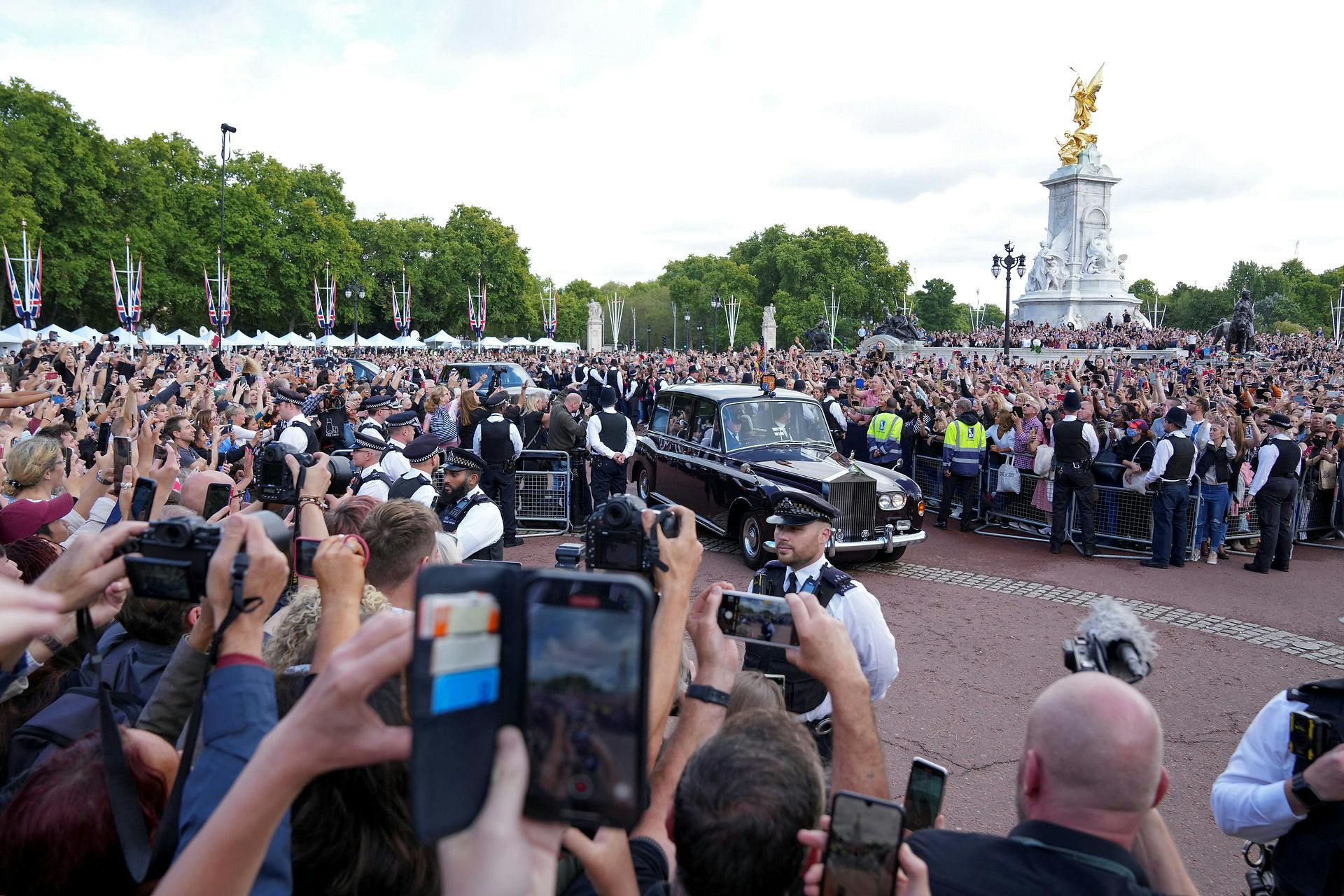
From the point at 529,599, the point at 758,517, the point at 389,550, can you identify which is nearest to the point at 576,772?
the point at 529,599

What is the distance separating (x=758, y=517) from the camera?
393 inches

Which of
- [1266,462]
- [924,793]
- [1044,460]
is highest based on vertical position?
[1266,462]

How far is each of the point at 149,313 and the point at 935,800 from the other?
60111mm

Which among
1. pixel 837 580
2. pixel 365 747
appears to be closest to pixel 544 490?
pixel 837 580

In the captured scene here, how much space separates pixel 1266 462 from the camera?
10.5 meters

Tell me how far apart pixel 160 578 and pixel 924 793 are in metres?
1.85

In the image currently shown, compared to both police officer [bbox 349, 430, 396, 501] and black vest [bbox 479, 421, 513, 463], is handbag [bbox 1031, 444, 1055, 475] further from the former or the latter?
police officer [bbox 349, 430, 396, 501]

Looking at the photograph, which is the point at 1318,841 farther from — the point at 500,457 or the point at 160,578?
the point at 500,457

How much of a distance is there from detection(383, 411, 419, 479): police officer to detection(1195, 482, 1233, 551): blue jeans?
961 cm

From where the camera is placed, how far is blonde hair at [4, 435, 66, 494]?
5.09 metres

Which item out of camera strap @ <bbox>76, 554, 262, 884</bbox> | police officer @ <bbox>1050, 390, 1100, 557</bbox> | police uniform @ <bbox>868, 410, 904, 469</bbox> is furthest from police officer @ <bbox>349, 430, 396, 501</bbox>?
police uniform @ <bbox>868, 410, 904, 469</bbox>

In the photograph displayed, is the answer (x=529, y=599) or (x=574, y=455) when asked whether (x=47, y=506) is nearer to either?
(x=529, y=599)

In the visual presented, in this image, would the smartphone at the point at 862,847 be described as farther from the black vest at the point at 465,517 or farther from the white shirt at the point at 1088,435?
the white shirt at the point at 1088,435

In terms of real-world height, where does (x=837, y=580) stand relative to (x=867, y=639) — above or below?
above
